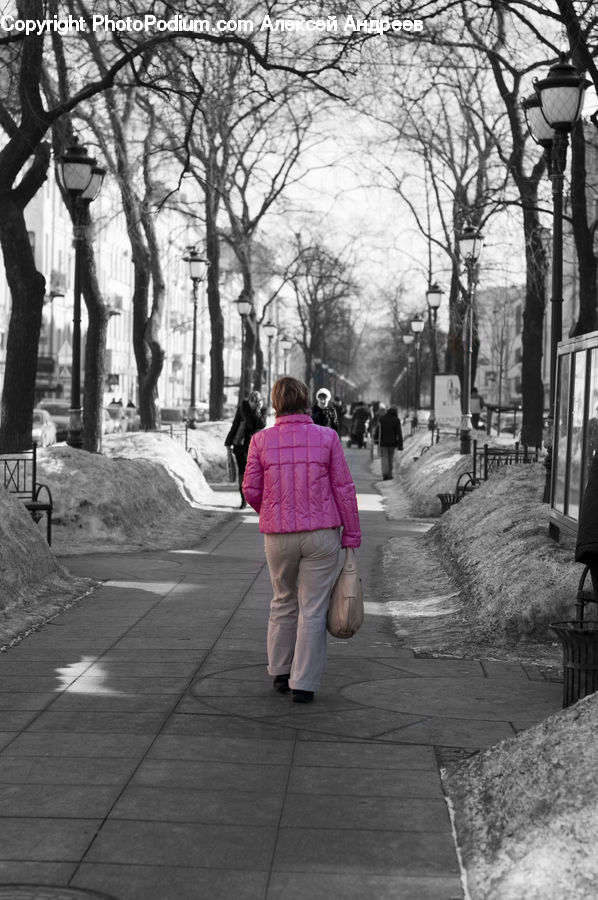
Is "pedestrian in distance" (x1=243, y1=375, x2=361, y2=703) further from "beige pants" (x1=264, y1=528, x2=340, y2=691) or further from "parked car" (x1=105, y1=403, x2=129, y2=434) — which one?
"parked car" (x1=105, y1=403, x2=129, y2=434)

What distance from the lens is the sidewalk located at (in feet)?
15.6

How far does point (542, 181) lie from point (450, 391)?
40.5 ft

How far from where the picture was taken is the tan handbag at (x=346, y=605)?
7488 mm

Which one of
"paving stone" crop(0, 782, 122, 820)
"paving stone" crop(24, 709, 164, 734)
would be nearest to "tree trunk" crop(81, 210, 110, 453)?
"paving stone" crop(24, 709, 164, 734)

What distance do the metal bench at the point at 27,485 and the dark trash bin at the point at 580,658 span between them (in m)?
9.11

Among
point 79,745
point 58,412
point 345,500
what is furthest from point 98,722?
point 58,412

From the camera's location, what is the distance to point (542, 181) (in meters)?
25.9

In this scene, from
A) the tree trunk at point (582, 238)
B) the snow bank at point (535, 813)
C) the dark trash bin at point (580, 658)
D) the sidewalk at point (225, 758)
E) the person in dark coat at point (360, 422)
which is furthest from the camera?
the person in dark coat at point (360, 422)

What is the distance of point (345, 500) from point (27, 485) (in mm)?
9920

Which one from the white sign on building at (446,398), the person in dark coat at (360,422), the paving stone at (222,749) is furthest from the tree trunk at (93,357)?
the person in dark coat at (360,422)

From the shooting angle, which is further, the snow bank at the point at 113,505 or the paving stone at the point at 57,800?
the snow bank at the point at 113,505

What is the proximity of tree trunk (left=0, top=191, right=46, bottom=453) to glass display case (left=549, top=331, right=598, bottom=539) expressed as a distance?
29.4 ft

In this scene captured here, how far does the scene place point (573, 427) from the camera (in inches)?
425

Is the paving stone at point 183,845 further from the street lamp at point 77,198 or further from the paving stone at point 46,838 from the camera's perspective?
the street lamp at point 77,198
